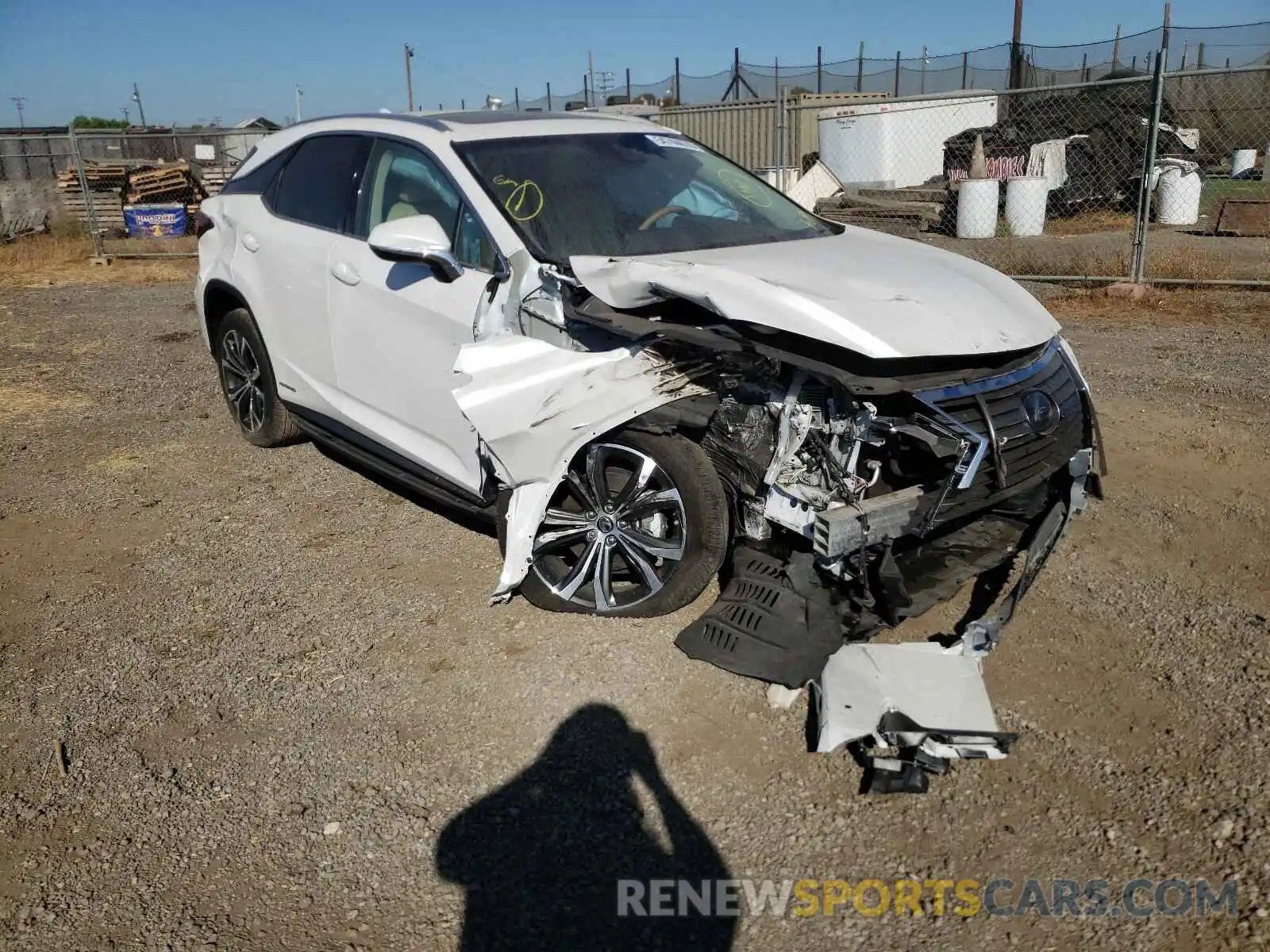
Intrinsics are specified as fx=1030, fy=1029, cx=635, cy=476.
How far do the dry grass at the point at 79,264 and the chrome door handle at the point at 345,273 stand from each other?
10547 millimetres

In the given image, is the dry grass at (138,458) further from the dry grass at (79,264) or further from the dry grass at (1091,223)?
the dry grass at (1091,223)

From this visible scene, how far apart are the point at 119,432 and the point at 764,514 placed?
502 cm

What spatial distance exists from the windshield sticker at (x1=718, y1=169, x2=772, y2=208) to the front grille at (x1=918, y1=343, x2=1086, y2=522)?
170cm

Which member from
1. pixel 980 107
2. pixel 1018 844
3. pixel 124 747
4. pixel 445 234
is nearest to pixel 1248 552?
pixel 1018 844

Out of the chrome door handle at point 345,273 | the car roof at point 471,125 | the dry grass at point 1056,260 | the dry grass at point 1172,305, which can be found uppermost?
the car roof at point 471,125

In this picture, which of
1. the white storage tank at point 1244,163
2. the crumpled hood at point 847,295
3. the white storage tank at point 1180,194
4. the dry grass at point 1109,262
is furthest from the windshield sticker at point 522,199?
the white storage tank at point 1244,163

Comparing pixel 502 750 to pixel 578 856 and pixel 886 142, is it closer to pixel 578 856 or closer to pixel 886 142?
pixel 578 856

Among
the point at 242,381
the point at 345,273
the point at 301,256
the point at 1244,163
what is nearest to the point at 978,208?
the point at 1244,163

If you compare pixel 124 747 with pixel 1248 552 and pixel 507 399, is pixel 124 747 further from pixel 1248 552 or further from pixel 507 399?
pixel 1248 552

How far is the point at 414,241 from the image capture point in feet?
12.6

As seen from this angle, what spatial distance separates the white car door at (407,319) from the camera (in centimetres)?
404

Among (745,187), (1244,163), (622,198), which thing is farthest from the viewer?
(1244,163)

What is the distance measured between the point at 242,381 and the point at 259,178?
115 centimetres

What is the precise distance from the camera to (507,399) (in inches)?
144
